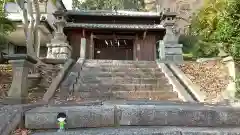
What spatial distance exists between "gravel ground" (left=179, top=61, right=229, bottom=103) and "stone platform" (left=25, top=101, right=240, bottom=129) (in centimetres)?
280

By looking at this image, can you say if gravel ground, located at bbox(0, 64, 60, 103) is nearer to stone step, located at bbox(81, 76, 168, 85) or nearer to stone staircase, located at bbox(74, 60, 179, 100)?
stone staircase, located at bbox(74, 60, 179, 100)

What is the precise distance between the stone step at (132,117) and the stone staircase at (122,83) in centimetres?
327

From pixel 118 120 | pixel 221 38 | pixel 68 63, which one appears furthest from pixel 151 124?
pixel 68 63

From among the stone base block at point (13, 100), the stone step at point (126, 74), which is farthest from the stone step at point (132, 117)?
the stone step at point (126, 74)

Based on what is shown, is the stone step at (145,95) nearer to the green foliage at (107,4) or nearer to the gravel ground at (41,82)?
the gravel ground at (41,82)

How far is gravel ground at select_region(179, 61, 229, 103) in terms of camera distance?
25.3 feet

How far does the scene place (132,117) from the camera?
13.0 ft

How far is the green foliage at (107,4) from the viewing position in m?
33.9

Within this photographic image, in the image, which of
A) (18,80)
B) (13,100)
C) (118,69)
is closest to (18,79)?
(18,80)

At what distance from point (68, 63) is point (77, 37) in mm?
9776

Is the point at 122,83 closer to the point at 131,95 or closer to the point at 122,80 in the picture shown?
the point at 122,80

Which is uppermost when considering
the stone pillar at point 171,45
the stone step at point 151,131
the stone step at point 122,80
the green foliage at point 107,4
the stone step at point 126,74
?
the green foliage at point 107,4

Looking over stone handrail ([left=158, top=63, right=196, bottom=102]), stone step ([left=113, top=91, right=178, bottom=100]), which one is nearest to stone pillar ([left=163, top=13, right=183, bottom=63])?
stone handrail ([left=158, top=63, right=196, bottom=102])

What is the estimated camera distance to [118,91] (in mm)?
7828
